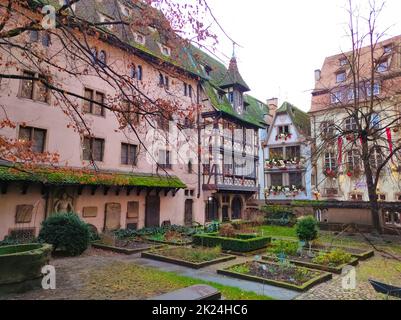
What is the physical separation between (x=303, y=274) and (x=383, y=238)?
37.0 feet

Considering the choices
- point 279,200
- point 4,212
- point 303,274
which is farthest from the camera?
point 279,200

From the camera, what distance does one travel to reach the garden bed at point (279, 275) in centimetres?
913

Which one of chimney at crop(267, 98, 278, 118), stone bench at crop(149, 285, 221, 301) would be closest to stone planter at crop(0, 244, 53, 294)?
stone bench at crop(149, 285, 221, 301)

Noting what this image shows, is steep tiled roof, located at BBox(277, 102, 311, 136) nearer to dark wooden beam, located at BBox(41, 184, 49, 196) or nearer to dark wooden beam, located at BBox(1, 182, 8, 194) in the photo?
dark wooden beam, located at BBox(41, 184, 49, 196)

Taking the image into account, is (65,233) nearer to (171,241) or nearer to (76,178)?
(76,178)

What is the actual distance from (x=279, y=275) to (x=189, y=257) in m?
4.13

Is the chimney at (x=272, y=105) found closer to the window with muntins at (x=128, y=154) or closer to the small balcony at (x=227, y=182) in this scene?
the small balcony at (x=227, y=182)

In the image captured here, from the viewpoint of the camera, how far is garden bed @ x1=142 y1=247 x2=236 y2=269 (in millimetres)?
12008

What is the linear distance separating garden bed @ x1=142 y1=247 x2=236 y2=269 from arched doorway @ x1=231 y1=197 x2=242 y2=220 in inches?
687

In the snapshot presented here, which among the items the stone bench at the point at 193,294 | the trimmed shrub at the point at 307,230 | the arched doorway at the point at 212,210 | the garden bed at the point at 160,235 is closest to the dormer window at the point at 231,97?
the arched doorway at the point at 212,210

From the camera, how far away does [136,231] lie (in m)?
19.4

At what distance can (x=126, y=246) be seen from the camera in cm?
1582

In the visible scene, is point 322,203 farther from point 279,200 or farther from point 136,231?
point 136,231
